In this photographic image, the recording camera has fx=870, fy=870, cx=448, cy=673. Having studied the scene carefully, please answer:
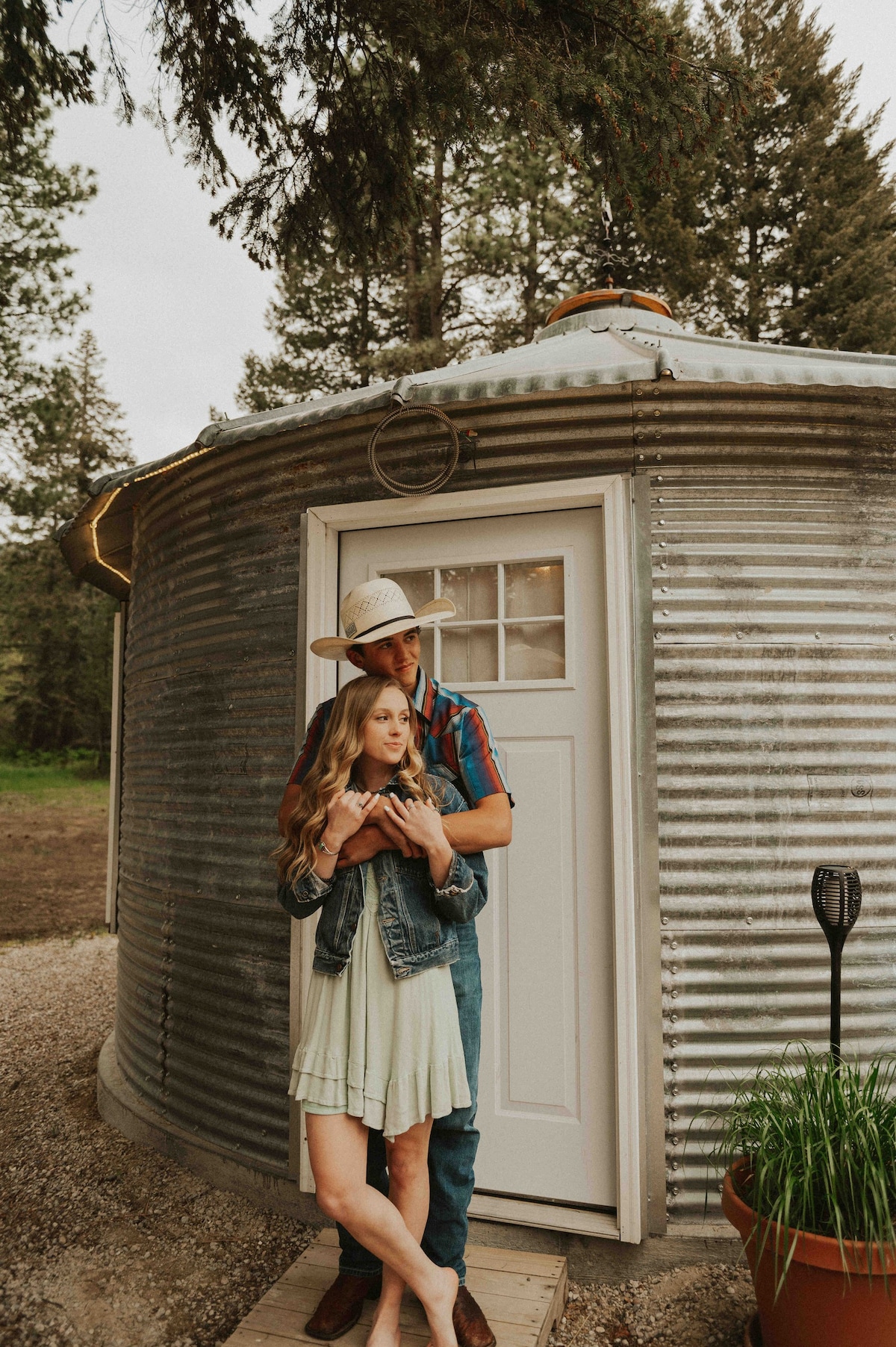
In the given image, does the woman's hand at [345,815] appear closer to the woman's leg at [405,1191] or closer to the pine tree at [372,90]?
the woman's leg at [405,1191]

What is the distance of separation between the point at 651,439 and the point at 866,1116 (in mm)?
2256

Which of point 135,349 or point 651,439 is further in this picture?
point 135,349

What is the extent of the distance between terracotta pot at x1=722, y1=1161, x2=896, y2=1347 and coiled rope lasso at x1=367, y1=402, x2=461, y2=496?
2.54 meters

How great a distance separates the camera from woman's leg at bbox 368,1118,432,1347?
2.26m

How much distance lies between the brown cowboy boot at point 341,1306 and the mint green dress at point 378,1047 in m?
0.68

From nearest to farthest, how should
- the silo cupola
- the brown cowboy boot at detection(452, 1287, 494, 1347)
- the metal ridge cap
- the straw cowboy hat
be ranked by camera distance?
the brown cowboy boot at detection(452, 1287, 494, 1347) → the straw cowboy hat → the metal ridge cap → the silo cupola

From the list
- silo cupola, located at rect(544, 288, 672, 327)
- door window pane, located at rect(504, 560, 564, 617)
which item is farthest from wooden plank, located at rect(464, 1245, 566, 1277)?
silo cupola, located at rect(544, 288, 672, 327)

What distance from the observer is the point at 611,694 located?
312cm

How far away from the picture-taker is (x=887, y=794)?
312 centimetres

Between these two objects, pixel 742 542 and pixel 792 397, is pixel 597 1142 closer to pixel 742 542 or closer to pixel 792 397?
pixel 742 542

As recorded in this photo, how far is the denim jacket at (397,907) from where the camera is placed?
2.23 meters

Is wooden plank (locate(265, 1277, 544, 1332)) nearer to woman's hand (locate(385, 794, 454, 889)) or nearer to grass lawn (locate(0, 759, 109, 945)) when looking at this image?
woman's hand (locate(385, 794, 454, 889))

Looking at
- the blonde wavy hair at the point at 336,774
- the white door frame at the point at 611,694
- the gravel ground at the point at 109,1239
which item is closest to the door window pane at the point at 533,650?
the white door frame at the point at 611,694

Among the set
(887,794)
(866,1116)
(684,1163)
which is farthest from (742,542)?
(684,1163)
